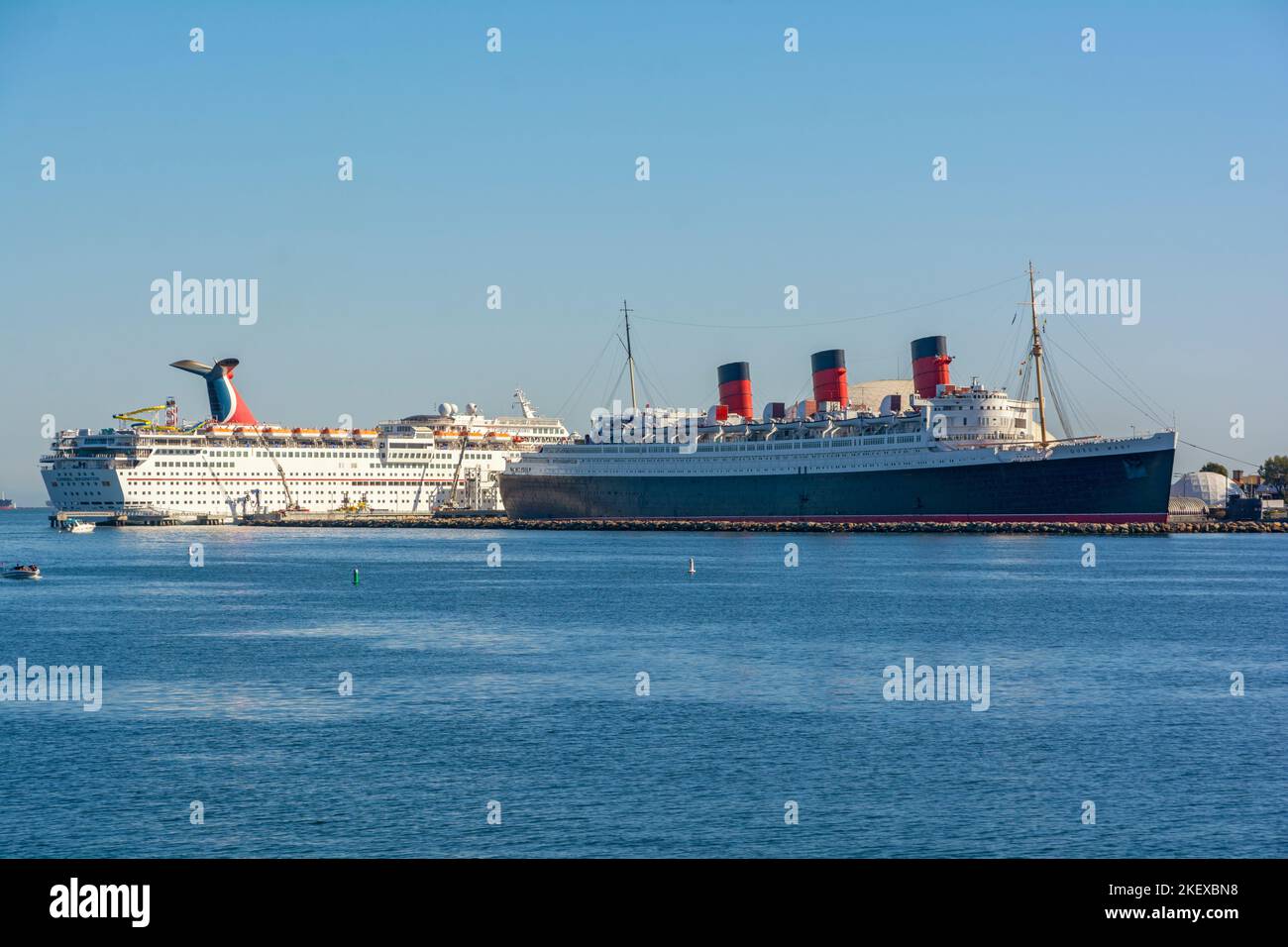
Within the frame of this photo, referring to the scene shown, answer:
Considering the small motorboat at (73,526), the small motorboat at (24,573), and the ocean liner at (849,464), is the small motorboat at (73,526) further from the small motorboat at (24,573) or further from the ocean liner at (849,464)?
the small motorboat at (24,573)

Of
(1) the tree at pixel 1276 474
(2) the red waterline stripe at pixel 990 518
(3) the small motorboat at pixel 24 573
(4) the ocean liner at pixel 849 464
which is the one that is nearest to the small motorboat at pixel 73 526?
(4) the ocean liner at pixel 849 464

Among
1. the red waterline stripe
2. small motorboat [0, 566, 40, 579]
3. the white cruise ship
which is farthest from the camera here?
the white cruise ship

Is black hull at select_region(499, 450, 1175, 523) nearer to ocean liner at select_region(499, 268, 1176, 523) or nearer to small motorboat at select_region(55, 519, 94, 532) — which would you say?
ocean liner at select_region(499, 268, 1176, 523)

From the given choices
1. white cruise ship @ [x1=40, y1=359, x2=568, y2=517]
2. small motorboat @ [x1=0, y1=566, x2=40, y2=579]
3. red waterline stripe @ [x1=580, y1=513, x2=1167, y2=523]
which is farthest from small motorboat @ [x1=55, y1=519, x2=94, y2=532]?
red waterline stripe @ [x1=580, y1=513, x2=1167, y2=523]

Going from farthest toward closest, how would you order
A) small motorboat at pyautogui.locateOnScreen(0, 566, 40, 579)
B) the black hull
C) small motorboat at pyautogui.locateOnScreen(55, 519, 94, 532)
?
small motorboat at pyautogui.locateOnScreen(55, 519, 94, 532) → the black hull → small motorboat at pyautogui.locateOnScreen(0, 566, 40, 579)

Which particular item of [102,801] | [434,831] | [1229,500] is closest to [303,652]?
[102,801]

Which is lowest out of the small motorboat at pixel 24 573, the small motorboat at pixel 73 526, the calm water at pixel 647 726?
the calm water at pixel 647 726

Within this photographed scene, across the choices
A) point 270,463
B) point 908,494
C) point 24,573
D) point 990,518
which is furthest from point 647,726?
point 270,463

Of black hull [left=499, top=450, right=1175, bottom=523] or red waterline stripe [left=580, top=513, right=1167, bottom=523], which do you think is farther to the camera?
red waterline stripe [left=580, top=513, right=1167, bottom=523]
